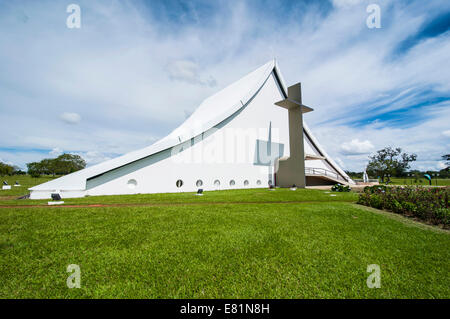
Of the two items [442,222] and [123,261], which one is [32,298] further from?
[442,222]

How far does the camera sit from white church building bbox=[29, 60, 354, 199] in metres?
11.9

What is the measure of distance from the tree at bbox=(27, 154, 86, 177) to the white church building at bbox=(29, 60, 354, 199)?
46.4 metres

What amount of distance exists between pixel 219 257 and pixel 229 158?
14.3 m

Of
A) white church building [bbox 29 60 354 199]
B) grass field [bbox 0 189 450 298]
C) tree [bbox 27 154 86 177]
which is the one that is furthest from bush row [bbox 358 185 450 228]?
A: tree [bbox 27 154 86 177]

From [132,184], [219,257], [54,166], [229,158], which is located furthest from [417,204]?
[54,166]

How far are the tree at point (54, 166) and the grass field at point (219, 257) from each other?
56004mm

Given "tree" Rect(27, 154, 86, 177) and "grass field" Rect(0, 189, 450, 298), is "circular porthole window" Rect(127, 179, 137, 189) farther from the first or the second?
"tree" Rect(27, 154, 86, 177)

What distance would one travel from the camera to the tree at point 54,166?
47.5 metres

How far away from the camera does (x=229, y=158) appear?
57.5 ft

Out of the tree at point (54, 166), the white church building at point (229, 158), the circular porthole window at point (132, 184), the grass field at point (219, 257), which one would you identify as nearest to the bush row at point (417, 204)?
the grass field at point (219, 257)

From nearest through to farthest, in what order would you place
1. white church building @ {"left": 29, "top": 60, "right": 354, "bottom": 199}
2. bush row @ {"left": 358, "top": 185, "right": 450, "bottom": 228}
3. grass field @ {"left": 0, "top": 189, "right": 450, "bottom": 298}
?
grass field @ {"left": 0, "top": 189, "right": 450, "bottom": 298} < bush row @ {"left": 358, "top": 185, "right": 450, "bottom": 228} < white church building @ {"left": 29, "top": 60, "right": 354, "bottom": 199}

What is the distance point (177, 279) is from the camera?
2.67 metres
